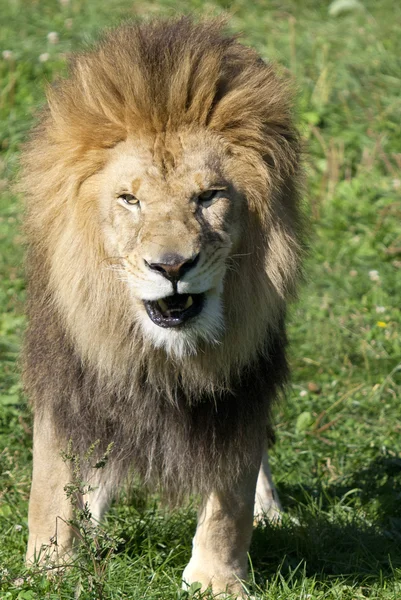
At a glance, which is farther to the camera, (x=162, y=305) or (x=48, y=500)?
(x=48, y=500)

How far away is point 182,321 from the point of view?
277cm

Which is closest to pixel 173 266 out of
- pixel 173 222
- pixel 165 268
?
pixel 165 268

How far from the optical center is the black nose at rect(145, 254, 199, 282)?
8.52ft

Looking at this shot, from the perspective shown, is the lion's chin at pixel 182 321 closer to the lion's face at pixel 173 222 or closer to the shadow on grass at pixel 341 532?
the lion's face at pixel 173 222

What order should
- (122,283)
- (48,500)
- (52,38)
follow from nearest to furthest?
(122,283), (48,500), (52,38)

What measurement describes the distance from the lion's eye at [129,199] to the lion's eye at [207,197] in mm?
177

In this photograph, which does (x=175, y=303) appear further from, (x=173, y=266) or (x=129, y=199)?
(x=129, y=199)

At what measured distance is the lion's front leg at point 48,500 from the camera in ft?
10.6

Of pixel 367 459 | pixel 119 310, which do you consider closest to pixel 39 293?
pixel 119 310

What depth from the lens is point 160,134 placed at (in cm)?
282

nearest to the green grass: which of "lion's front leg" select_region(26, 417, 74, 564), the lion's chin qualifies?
"lion's front leg" select_region(26, 417, 74, 564)

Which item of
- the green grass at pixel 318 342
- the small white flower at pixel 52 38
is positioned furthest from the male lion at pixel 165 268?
the small white flower at pixel 52 38

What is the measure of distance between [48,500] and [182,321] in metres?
0.86

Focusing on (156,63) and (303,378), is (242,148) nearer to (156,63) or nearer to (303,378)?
(156,63)
